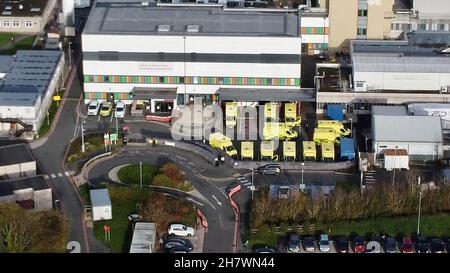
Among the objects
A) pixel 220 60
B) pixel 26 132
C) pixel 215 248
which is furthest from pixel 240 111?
pixel 215 248

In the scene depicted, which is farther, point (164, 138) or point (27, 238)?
point (164, 138)

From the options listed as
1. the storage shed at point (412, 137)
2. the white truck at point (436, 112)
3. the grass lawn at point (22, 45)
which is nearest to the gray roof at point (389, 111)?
the white truck at point (436, 112)

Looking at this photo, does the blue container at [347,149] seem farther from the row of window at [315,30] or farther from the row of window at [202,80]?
the row of window at [315,30]

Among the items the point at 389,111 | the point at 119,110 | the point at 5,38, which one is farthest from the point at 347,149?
the point at 5,38

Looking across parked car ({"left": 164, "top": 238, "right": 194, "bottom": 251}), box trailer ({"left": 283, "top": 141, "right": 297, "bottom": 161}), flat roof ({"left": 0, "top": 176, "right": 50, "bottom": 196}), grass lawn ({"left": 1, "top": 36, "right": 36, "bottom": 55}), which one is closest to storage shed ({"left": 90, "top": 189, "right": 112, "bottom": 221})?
flat roof ({"left": 0, "top": 176, "right": 50, "bottom": 196})

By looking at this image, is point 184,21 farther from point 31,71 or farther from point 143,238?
point 143,238
